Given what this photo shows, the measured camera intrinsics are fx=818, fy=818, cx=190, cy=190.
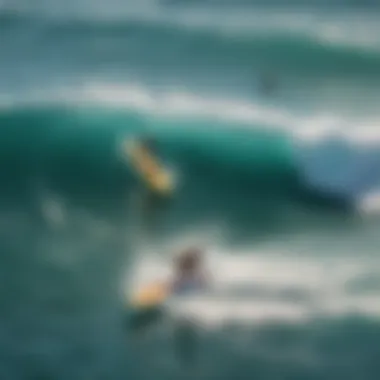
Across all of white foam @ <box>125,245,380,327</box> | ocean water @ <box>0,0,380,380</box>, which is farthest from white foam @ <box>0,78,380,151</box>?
white foam @ <box>125,245,380,327</box>

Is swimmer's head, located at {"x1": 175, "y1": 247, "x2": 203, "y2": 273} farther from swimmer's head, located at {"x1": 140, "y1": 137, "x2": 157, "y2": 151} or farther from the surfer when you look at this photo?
swimmer's head, located at {"x1": 140, "y1": 137, "x2": 157, "y2": 151}

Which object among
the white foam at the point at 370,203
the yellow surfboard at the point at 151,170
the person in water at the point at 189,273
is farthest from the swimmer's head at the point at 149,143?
the white foam at the point at 370,203

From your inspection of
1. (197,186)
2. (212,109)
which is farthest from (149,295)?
(212,109)

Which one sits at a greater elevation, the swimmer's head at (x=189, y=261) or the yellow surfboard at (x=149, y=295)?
the swimmer's head at (x=189, y=261)

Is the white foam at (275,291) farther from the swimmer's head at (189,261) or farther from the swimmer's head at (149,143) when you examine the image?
the swimmer's head at (149,143)

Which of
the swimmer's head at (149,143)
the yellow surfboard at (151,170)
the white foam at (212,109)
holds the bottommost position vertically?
the yellow surfboard at (151,170)

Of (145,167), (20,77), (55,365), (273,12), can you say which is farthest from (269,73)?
(55,365)

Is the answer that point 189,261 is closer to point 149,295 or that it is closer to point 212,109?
point 149,295
